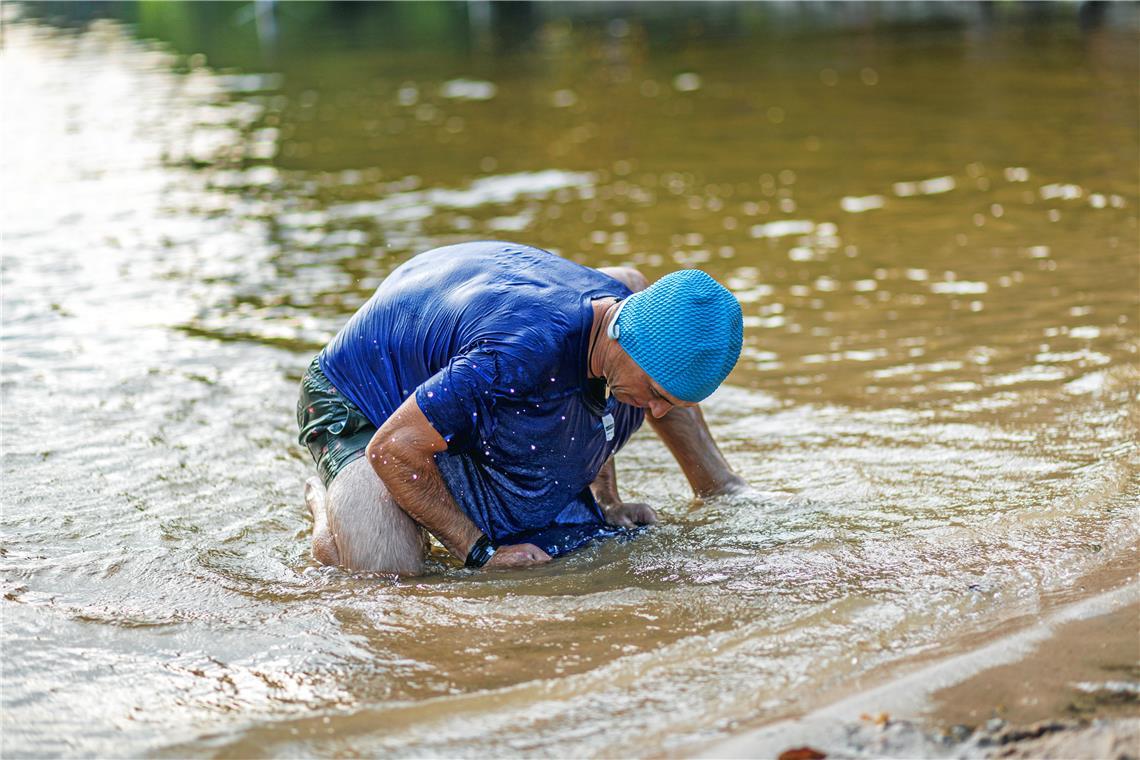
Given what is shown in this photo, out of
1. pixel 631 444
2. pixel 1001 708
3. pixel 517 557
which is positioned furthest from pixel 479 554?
pixel 1001 708

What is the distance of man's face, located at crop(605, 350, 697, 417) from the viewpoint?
12.3 feet

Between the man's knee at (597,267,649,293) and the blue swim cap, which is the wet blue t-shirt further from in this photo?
the man's knee at (597,267,649,293)

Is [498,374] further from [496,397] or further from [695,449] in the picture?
[695,449]

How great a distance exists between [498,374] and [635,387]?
1.36ft

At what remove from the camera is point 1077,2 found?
21.9 meters

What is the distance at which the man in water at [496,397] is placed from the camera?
146 inches

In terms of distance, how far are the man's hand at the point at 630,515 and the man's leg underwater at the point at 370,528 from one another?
75 centimetres

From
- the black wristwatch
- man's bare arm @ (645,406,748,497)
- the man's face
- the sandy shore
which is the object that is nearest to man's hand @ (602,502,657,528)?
man's bare arm @ (645,406,748,497)

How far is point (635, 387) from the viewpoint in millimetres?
3801

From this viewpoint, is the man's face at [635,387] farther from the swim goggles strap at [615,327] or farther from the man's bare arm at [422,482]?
the man's bare arm at [422,482]

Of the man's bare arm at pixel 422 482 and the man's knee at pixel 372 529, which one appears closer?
the man's bare arm at pixel 422 482

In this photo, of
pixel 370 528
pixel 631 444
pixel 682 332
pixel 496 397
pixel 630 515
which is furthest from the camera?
pixel 631 444

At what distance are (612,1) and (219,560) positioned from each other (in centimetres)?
2881

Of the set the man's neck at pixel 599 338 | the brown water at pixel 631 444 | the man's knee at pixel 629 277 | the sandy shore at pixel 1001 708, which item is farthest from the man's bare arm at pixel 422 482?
the sandy shore at pixel 1001 708
